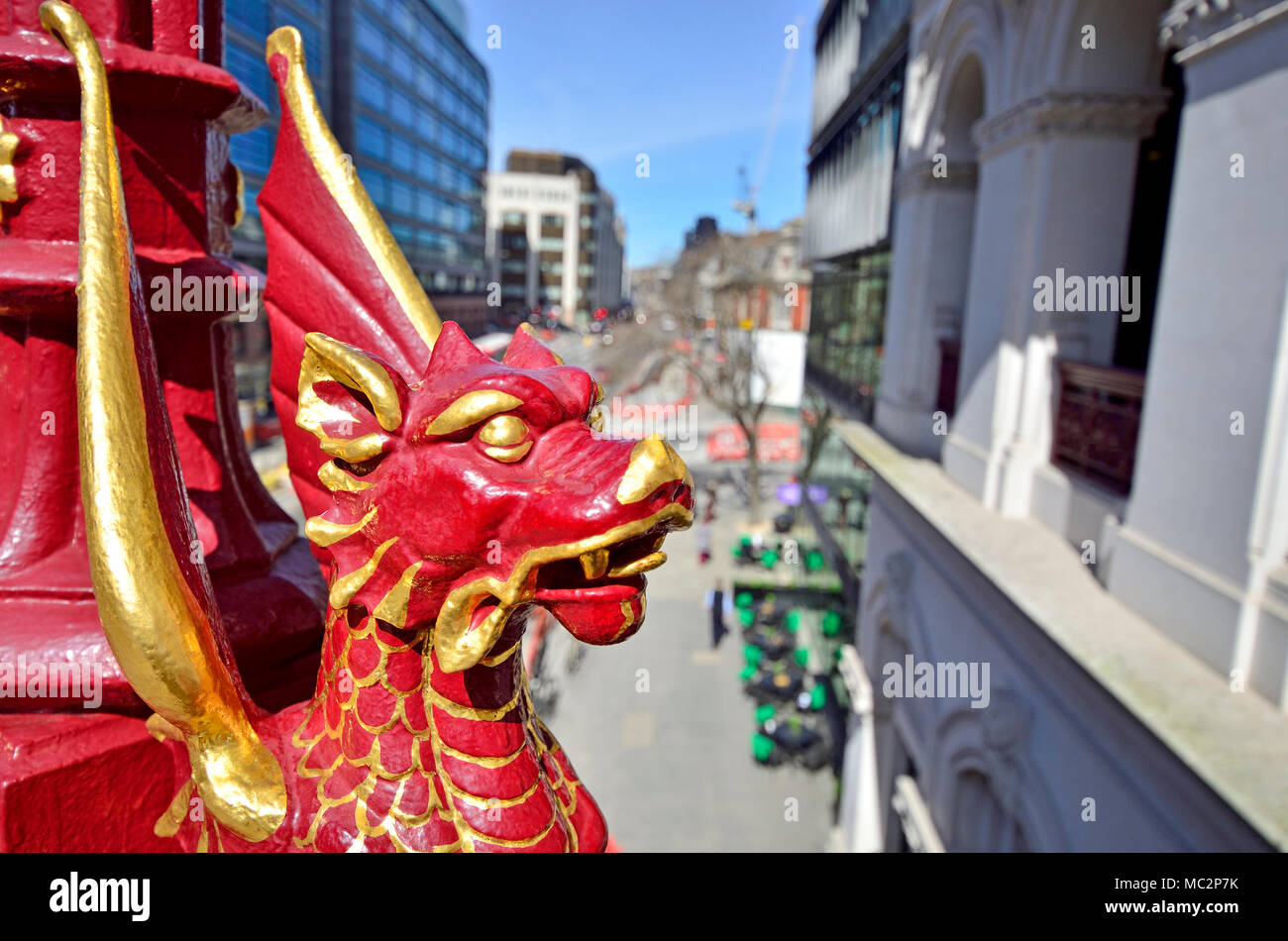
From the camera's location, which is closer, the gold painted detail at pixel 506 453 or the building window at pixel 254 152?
the gold painted detail at pixel 506 453

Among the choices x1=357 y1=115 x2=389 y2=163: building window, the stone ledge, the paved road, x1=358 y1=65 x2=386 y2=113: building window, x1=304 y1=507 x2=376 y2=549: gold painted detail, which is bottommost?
the paved road

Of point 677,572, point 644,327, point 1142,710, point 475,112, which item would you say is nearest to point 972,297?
point 1142,710

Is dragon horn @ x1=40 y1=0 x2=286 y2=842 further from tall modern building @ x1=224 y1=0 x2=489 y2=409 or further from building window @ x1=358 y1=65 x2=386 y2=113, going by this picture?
building window @ x1=358 y1=65 x2=386 y2=113

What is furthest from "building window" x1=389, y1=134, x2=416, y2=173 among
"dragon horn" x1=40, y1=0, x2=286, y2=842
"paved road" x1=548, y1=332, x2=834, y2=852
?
"dragon horn" x1=40, y1=0, x2=286, y2=842

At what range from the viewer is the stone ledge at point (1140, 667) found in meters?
4.34

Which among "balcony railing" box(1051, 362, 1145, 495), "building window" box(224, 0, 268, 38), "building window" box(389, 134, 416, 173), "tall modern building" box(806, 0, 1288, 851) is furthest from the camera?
"building window" box(389, 134, 416, 173)

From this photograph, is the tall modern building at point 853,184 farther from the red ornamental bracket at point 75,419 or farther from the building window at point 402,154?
the building window at point 402,154

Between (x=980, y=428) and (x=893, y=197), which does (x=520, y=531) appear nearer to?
(x=980, y=428)

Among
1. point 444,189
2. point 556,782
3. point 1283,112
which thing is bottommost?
point 556,782

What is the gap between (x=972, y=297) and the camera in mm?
10148

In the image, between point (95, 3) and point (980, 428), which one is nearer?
point (95, 3)

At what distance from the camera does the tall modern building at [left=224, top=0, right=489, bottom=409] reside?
2973 centimetres

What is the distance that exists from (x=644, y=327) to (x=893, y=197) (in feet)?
111

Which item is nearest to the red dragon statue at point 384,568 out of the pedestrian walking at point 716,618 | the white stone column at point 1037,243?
the white stone column at point 1037,243
